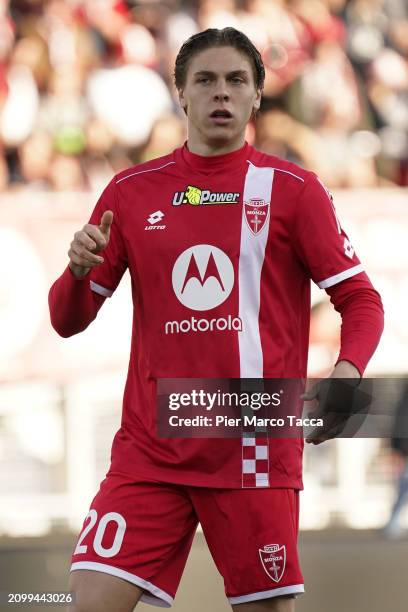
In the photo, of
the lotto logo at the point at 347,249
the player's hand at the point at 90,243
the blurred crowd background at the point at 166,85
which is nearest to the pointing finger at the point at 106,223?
the player's hand at the point at 90,243

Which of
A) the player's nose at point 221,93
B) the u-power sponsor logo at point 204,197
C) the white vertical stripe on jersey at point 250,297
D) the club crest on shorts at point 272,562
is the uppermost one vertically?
the player's nose at point 221,93

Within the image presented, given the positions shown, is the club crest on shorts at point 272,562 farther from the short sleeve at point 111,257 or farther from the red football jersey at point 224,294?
the short sleeve at point 111,257

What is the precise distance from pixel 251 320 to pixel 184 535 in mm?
527

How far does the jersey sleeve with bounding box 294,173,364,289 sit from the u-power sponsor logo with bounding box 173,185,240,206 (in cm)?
17

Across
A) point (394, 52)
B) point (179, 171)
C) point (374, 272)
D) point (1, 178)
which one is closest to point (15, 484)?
point (1, 178)

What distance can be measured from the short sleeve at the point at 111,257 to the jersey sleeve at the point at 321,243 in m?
0.44

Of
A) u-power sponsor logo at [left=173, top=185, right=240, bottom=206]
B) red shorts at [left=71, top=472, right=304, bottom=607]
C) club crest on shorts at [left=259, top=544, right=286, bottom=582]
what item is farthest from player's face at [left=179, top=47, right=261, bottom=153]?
club crest on shorts at [left=259, top=544, right=286, bottom=582]

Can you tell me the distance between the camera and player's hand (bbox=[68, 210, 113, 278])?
2.74 m

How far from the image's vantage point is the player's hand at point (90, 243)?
2.74 m

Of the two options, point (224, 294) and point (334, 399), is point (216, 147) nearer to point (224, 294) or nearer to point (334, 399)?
point (224, 294)

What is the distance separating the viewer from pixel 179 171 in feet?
10.1

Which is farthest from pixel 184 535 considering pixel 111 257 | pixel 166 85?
pixel 166 85

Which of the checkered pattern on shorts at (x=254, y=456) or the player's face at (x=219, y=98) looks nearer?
the checkered pattern on shorts at (x=254, y=456)

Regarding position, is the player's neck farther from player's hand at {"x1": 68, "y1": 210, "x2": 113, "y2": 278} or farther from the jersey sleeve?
player's hand at {"x1": 68, "y1": 210, "x2": 113, "y2": 278}
